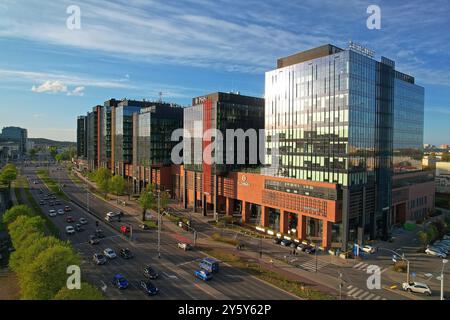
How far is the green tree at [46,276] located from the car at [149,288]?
1066 cm

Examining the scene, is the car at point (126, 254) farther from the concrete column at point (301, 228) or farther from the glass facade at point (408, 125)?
the glass facade at point (408, 125)

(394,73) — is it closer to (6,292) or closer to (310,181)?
(310,181)

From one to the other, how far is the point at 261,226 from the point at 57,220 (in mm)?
51991

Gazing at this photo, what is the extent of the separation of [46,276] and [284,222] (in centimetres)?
4888

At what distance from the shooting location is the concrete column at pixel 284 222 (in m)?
68.6

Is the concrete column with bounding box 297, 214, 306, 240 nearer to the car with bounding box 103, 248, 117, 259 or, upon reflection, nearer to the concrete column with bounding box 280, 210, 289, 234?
the concrete column with bounding box 280, 210, 289, 234

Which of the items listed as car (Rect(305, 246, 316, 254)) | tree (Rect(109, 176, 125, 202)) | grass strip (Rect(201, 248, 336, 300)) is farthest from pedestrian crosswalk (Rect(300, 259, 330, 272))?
tree (Rect(109, 176, 125, 202))

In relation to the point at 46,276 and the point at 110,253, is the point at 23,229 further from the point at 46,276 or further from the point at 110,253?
the point at 46,276

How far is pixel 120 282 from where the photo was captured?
41.4 m

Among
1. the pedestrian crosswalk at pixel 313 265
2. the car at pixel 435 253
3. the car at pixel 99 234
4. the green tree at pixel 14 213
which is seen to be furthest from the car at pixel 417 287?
the green tree at pixel 14 213

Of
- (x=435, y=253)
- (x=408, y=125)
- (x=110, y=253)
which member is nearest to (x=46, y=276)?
(x=110, y=253)

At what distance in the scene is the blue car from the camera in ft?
135

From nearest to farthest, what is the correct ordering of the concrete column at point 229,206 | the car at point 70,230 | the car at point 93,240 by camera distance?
the car at point 93,240, the car at point 70,230, the concrete column at point 229,206

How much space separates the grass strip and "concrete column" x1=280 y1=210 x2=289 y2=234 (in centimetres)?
1790
